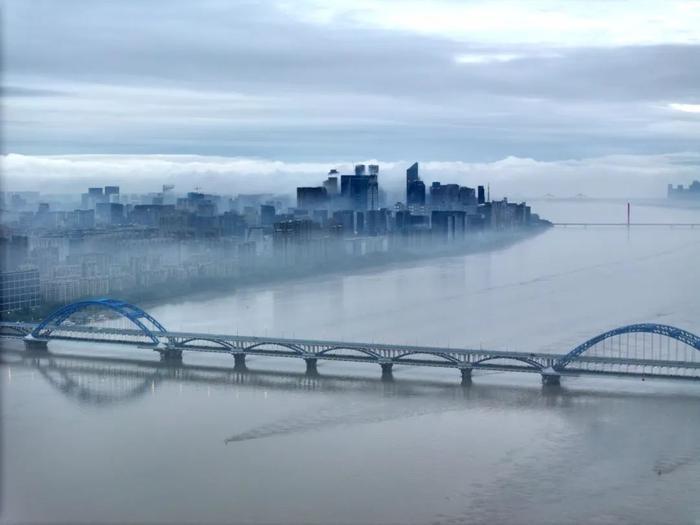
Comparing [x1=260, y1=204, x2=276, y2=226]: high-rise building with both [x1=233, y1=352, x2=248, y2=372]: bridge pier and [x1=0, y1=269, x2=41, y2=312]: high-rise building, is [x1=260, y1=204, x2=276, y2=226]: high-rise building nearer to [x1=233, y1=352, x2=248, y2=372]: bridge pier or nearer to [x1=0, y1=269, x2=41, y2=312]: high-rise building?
[x1=0, y1=269, x2=41, y2=312]: high-rise building

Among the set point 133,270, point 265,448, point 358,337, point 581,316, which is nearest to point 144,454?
point 265,448

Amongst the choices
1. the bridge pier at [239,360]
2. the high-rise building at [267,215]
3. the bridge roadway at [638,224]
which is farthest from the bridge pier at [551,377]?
the bridge roadway at [638,224]

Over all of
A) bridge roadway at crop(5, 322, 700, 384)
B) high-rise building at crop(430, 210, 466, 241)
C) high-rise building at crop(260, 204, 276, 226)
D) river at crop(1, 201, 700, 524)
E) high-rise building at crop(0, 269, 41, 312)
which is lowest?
river at crop(1, 201, 700, 524)

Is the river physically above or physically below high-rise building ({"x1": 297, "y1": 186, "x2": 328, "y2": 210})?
below

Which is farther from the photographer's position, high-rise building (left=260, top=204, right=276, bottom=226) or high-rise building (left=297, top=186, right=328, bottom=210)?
high-rise building (left=297, top=186, right=328, bottom=210)

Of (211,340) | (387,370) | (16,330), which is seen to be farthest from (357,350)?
(16,330)

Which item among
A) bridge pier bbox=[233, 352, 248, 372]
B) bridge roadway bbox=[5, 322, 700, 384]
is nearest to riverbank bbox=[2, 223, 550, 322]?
bridge roadway bbox=[5, 322, 700, 384]

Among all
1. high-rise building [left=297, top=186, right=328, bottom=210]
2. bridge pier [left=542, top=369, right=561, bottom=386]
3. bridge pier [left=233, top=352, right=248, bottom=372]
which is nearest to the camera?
bridge pier [left=542, top=369, right=561, bottom=386]

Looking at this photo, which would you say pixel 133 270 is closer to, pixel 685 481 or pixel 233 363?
pixel 233 363
